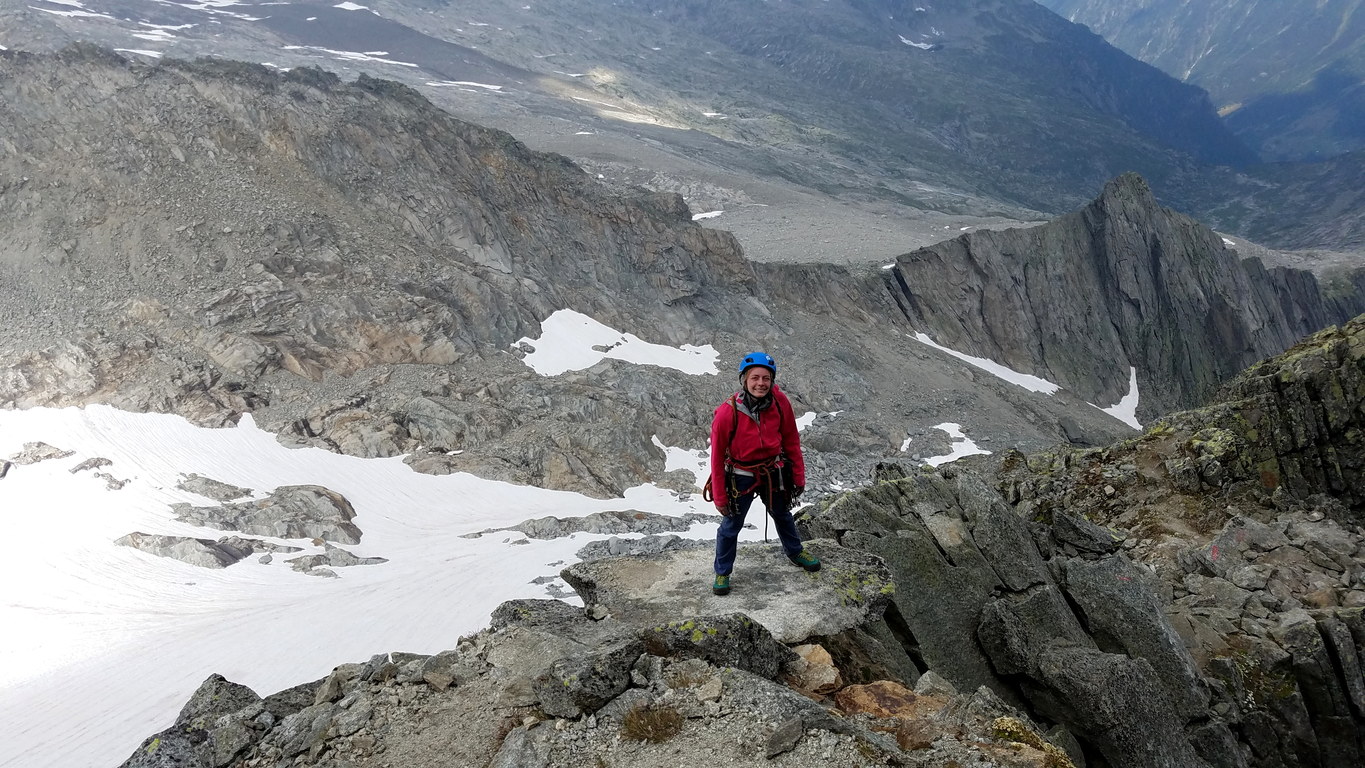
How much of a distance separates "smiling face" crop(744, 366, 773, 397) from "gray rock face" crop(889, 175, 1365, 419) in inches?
3069

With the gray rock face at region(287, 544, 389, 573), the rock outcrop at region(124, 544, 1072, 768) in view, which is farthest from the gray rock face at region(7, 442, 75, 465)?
the rock outcrop at region(124, 544, 1072, 768)

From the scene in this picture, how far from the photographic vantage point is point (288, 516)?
35.1 meters

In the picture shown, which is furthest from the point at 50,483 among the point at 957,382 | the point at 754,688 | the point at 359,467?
the point at 957,382

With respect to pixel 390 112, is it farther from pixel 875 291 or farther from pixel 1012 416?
pixel 1012 416

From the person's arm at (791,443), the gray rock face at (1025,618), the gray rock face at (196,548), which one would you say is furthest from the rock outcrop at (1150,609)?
the gray rock face at (196,548)

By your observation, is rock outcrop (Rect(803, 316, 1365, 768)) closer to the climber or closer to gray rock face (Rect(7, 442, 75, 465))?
the climber

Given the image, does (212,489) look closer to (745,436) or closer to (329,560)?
(329,560)

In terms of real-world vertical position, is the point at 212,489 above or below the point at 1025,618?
below

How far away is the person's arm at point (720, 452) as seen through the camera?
8906 mm

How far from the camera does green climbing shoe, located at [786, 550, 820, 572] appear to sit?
32.0ft

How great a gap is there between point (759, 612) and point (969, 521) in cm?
505

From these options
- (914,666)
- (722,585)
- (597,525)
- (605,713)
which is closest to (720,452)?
(722,585)

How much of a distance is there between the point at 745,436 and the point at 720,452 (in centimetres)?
34

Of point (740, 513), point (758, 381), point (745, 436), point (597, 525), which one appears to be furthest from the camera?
point (597, 525)
